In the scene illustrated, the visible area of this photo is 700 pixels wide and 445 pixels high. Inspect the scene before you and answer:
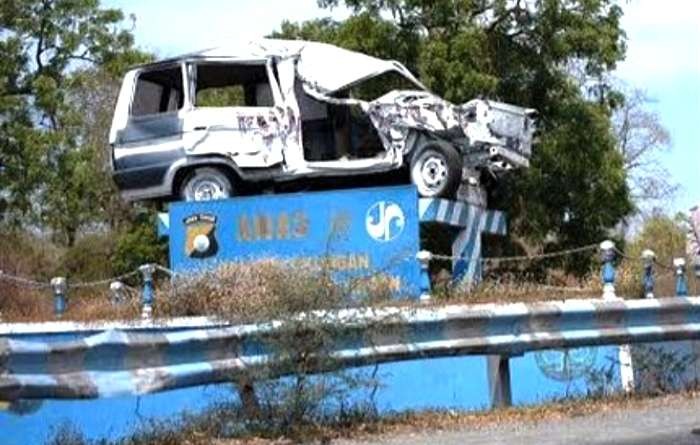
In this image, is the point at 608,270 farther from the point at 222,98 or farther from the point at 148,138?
the point at 222,98

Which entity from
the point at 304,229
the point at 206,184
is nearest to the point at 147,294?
the point at 304,229

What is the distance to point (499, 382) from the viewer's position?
10750 millimetres

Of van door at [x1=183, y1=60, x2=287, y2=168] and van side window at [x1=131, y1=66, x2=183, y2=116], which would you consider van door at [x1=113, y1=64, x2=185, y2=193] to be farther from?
van door at [x1=183, y1=60, x2=287, y2=168]

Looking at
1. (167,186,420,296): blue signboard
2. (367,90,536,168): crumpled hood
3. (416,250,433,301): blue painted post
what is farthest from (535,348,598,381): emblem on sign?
(367,90,536,168): crumpled hood

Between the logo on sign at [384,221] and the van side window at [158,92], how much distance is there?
3.47m

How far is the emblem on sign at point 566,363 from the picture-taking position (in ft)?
38.1

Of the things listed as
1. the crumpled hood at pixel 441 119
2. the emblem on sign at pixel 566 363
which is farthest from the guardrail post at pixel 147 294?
the emblem on sign at pixel 566 363

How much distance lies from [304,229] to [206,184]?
183 cm

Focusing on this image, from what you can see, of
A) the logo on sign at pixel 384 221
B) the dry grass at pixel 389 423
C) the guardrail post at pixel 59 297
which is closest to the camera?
the dry grass at pixel 389 423

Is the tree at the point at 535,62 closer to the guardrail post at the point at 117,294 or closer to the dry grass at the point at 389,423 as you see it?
the guardrail post at the point at 117,294

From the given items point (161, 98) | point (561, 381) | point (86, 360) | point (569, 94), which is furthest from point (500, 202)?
point (86, 360)

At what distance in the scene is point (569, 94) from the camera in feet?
98.4

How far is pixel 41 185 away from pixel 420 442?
3165 centimetres

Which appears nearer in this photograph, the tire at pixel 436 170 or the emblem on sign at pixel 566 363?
the emblem on sign at pixel 566 363
